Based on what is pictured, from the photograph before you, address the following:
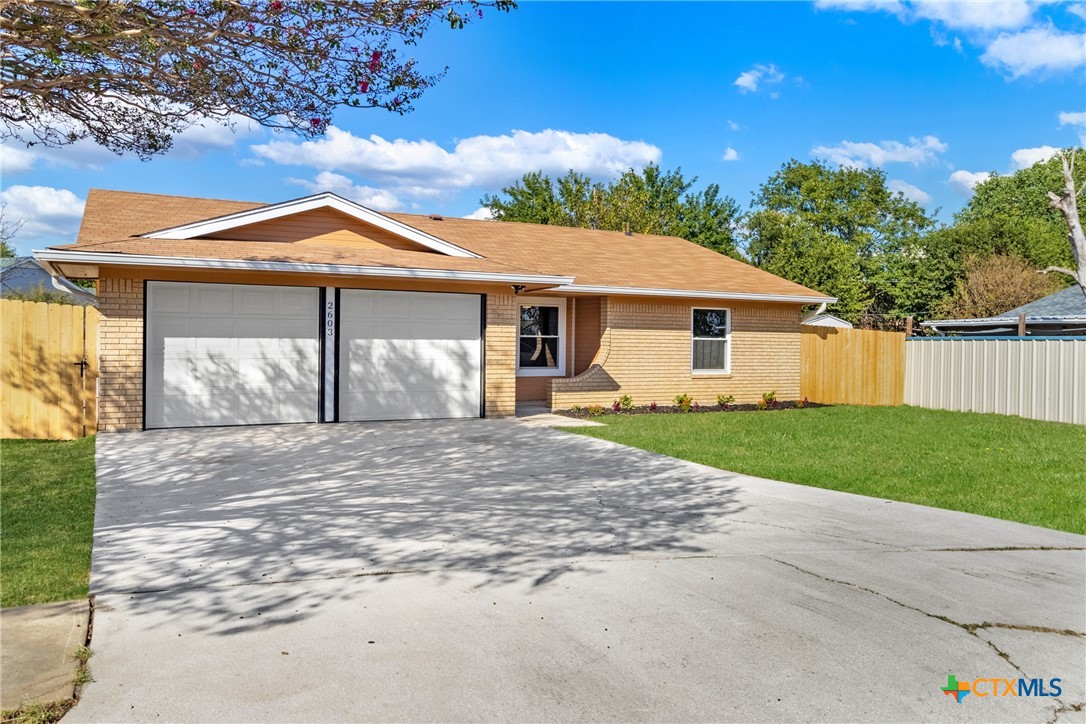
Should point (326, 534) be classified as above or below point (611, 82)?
below

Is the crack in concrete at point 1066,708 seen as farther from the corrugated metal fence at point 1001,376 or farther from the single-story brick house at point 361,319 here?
the corrugated metal fence at point 1001,376

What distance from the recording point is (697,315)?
19078 mm

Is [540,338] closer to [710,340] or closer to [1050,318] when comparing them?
[710,340]

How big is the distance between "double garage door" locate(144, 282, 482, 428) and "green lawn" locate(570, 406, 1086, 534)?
3.06 m

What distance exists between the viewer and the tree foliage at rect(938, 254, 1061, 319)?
3481cm

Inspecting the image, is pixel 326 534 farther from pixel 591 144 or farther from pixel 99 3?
pixel 591 144

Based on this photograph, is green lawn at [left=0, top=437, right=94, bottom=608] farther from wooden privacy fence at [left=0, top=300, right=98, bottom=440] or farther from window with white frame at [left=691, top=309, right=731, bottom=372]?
window with white frame at [left=691, top=309, right=731, bottom=372]

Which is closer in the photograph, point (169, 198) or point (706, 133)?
point (169, 198)

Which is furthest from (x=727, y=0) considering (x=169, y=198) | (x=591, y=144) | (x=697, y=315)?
(x=591, y=144)

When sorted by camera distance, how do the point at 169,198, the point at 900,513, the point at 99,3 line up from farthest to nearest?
the point at 169,198, the point at 900,513, the point at 99,3

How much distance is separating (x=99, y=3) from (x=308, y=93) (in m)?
1.97

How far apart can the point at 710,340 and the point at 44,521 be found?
15101 mm

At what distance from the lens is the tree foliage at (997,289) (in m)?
34.8

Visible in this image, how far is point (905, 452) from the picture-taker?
1184 cm
